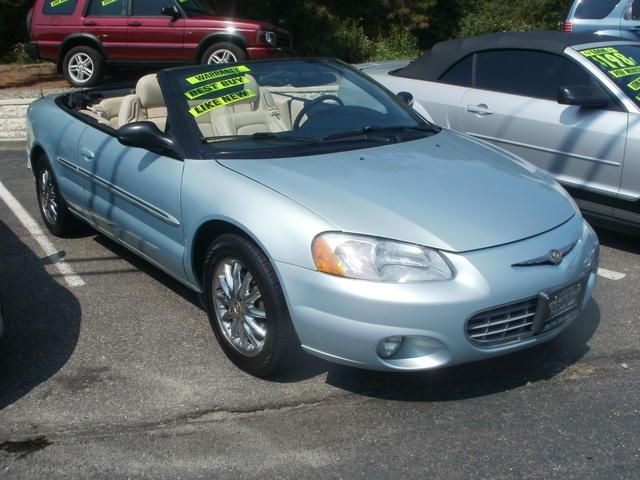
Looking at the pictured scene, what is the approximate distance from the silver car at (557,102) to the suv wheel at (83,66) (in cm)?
787

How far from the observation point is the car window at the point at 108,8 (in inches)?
543

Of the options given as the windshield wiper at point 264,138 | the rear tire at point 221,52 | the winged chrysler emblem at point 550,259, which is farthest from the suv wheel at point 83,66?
the winged chrysler emblem at point 550,259

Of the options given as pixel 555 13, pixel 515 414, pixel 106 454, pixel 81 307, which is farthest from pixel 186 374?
pixel 555 13

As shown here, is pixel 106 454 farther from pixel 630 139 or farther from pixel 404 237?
pixel 630 139

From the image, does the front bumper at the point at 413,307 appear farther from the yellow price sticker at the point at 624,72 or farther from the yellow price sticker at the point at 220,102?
the yellow price sticker at the point at 624,72

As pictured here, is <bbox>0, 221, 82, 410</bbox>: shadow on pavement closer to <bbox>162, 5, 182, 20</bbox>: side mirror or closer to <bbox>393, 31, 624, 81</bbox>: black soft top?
<bbox>393, 31, 624, 81</bbox>: black soft top

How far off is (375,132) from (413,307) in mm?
1632

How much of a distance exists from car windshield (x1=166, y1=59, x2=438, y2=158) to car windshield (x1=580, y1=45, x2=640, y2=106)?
1.69 meters

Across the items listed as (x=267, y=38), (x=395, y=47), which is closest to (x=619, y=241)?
(x=267, y=38)

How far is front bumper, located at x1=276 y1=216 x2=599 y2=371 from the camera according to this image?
3506mm

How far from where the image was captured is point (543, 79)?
6395 millimetres

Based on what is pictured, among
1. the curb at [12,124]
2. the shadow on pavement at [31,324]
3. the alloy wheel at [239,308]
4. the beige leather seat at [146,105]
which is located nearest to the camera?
the alloy wheel at [239,308]

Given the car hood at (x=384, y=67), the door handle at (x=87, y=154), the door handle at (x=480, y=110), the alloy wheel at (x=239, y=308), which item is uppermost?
the door handle at (x=480, y=110)

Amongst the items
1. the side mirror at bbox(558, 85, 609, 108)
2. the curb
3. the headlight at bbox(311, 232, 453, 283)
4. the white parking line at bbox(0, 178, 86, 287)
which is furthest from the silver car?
the curb
